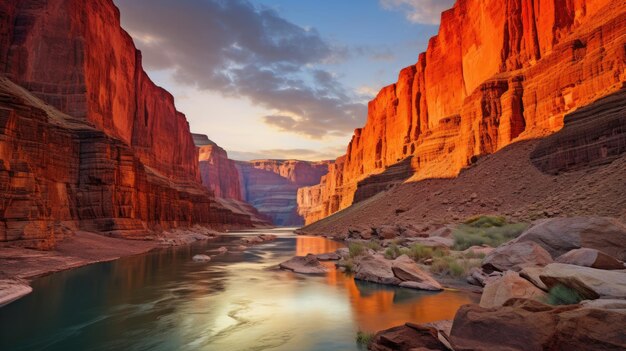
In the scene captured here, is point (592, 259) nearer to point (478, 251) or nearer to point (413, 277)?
point (413, 277)

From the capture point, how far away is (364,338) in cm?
792

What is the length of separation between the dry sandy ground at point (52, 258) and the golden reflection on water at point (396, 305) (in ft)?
35.3

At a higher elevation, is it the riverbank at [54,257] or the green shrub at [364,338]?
Result: the riverbank at [54,257]

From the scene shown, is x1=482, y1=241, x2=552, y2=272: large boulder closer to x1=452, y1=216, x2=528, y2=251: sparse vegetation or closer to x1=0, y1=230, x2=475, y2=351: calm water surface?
x1=0, y1=230, x2=475, y2=351: calm water surface

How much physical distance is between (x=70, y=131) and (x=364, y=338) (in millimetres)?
38019

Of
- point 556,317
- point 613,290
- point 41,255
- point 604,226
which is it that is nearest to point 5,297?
point 41,255

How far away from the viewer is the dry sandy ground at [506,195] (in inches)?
919

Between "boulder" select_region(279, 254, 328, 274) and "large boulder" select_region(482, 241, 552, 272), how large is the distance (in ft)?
26.7

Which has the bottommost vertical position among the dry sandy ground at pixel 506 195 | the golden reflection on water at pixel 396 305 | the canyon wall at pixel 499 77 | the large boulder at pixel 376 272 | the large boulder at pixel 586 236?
the golden reflection on water at pixel 396 305

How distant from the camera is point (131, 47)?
71188 mm

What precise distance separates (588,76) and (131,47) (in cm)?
7215

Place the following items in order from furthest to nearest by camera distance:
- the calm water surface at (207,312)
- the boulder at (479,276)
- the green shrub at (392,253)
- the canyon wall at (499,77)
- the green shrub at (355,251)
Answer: the canyon wall at (499,77) → the green shrub at (355,251) → the green shrub at (392,253) → the boulder at (479,276) → the calm water surface at (207,312)

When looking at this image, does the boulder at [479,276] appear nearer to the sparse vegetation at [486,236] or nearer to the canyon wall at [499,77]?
the sparse vegetation at [486,236]

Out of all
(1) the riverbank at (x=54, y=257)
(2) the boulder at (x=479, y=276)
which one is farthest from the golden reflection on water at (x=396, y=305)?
(1) the riverbank at (x=54, y=257)
